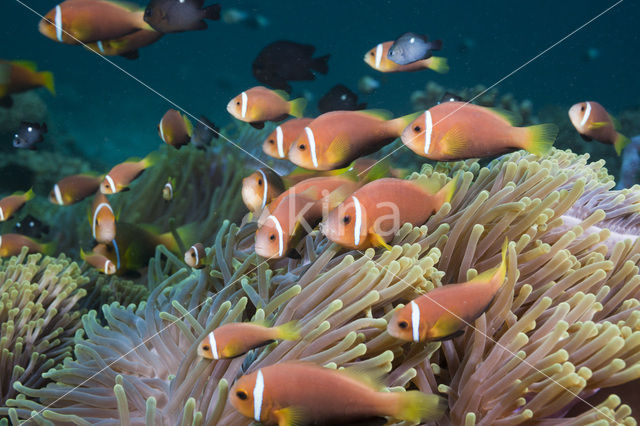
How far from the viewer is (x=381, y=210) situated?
1560 millimetres

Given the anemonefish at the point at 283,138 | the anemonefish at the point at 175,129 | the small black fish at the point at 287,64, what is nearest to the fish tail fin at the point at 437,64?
the small black fish at the point at 287,64

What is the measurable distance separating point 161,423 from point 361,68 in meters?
46.1

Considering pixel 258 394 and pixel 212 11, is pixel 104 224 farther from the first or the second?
pixel 258 394

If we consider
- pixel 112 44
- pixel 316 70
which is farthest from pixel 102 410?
pixel 316 70

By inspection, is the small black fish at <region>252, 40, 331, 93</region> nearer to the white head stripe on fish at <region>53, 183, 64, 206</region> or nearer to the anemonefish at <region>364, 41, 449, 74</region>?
the anemonefish at <region>364, 41, 449, 74</region>

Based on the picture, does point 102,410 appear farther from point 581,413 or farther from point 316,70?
point 316,70

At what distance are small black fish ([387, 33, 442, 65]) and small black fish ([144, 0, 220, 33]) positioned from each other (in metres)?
1.32

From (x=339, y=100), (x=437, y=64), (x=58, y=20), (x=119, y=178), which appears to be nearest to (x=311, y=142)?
(x=119, y=178)

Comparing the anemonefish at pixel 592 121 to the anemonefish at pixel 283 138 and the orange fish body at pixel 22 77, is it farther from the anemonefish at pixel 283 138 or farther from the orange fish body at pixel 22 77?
the orange fish body at pixel 22 77

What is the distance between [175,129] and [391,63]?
1690 mm

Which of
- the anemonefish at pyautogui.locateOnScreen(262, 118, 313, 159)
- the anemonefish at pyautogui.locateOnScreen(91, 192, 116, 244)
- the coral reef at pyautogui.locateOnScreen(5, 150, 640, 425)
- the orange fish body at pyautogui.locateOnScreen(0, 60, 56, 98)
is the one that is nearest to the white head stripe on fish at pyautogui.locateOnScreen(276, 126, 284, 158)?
the anemonefish at pyautogui.locateOnScreen(262, 118, 313, 159)

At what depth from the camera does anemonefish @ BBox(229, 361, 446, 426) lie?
1.07 metres

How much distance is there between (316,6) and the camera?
48.4 metres

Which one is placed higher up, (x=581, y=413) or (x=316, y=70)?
(x=316, y=70)
